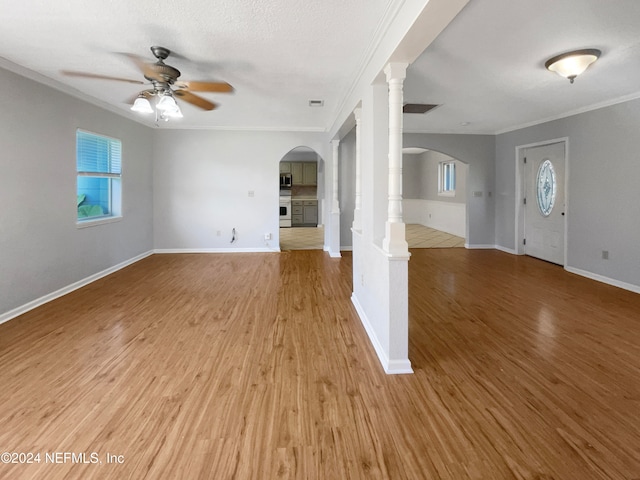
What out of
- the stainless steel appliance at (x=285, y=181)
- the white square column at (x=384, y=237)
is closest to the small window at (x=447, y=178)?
the stainless steel appliance at (x=285, y=181)

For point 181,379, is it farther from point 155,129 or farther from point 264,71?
point 155,129

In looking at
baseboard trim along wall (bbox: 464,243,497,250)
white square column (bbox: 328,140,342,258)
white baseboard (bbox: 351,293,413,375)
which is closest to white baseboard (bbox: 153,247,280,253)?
white square column (bbox: 328,140,342,258)

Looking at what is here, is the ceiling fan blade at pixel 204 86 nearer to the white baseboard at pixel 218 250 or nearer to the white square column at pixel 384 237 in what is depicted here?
the white square column at pixel 384 237

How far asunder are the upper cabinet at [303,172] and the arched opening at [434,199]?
313cm

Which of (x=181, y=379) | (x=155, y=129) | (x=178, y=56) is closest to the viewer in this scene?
(x=181, y=379)

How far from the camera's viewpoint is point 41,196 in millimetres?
3932

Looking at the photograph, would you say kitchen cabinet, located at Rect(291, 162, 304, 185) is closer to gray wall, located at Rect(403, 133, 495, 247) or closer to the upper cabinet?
the upper cabinet

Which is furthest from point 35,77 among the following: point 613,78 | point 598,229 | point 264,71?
point 598,229

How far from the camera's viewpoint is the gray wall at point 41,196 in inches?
138

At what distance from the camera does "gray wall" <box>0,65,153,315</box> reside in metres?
3.50

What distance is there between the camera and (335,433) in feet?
6.10

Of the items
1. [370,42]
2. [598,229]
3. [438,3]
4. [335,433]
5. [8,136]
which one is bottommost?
[335,433]

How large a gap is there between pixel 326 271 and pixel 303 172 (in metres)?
7.61

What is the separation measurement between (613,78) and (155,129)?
7.05 meters
